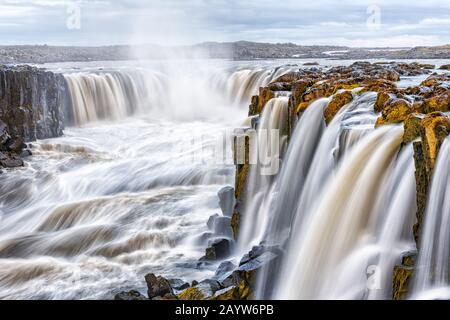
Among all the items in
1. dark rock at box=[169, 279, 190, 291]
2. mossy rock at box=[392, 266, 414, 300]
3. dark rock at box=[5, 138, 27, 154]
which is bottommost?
dark rock at box=[169, 279, 190, 291]

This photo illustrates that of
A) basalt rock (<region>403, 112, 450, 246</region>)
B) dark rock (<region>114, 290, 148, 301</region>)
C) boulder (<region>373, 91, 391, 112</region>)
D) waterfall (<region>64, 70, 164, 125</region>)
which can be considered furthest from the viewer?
waterfall (<region>64, 70, 164, 125</region>)

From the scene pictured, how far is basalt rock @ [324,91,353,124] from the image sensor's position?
13135 millimetres

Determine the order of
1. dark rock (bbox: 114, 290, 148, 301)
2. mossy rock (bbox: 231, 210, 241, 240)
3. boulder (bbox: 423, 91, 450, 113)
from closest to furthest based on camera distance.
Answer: dark rock (bbox: 114, 290, 148, 301), boulder (bbox: 423, 91, 450, 113), mossy rock (bbox: 231, 210, 241, 240)

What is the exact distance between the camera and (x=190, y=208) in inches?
693

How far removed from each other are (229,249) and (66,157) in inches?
591

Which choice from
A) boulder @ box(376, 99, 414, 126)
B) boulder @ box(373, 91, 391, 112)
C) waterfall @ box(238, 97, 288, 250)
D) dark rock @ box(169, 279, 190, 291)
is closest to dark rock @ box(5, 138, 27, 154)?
waterfall @ box(238, 97, 288, 250)

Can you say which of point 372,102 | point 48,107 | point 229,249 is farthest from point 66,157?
point 372,102

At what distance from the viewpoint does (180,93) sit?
43.3 m

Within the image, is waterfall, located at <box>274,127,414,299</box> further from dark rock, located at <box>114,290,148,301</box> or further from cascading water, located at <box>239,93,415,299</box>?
dark rock, located at <box>114,290,148,301</box>

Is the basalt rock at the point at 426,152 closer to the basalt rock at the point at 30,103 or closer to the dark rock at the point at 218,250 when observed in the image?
the dark rock at the point at 218,250

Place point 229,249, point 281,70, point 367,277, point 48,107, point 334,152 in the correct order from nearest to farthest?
point 367,277 → point 334,152 → point 229,249 → point 48,107 → point 281,70

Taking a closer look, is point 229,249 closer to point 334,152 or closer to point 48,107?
point 334,152

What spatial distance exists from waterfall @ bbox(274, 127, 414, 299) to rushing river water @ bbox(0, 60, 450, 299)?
0.03 metres

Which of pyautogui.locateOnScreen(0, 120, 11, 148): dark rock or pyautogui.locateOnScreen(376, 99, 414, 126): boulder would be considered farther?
pyautogui.locateOnScreen(0, 120, 11, 148): dark rock
